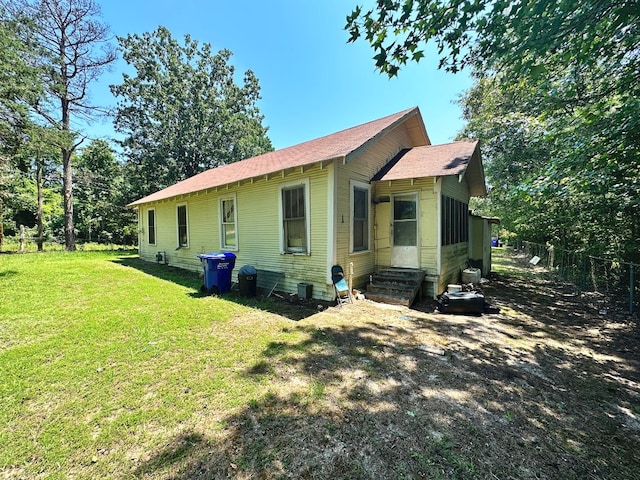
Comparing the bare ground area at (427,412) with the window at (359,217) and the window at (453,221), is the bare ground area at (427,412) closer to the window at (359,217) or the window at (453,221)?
the window at (359,217)

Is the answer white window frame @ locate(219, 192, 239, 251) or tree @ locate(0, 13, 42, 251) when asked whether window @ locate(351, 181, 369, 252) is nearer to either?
white window frame @ locate(219, 192, 239, 251)

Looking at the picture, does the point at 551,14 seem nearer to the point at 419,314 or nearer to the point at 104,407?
the point at 419,314

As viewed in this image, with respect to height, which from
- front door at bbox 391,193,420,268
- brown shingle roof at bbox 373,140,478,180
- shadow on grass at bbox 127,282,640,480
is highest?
brown shingle roof at bbox 373,140,478,180

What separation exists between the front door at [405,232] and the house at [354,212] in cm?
3

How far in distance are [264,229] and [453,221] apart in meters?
5.79

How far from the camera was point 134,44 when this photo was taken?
76.7ft

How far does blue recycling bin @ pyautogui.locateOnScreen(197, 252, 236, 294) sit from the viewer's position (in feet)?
24.0

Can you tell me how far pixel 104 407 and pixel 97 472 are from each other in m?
0.86

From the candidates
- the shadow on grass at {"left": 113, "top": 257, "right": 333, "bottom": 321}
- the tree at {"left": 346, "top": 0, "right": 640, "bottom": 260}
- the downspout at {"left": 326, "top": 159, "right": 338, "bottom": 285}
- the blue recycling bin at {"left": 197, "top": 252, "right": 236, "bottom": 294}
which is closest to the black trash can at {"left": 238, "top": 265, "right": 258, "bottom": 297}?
the shadow on grass at {"left": 113, "top": 257, "right": 333, "bottom": 321}

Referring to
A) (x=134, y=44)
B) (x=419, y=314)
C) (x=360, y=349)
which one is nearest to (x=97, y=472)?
(x=360, y=349)

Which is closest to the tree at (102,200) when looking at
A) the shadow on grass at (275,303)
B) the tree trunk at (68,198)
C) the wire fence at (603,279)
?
the tree trunk at (68,198)

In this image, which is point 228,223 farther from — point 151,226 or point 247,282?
point 151,226

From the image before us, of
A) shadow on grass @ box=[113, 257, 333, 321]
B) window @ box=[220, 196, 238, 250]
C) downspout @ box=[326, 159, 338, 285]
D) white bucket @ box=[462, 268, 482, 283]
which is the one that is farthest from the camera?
white bucket @ box=[462, 268, 482, 283]

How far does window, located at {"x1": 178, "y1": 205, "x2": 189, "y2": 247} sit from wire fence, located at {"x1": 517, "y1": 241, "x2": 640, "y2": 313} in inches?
528
